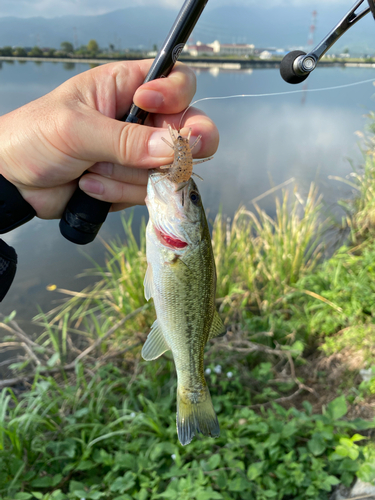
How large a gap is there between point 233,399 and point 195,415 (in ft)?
6.00

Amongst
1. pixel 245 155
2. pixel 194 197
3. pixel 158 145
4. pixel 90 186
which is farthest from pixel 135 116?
pixel 245 155

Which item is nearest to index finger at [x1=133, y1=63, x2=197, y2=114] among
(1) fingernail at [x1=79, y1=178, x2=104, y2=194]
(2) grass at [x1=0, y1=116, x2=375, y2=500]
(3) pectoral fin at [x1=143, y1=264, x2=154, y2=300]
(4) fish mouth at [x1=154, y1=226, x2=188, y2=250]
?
(1) fingernail at [x1=79, y1=178, x2=104, y2=194]

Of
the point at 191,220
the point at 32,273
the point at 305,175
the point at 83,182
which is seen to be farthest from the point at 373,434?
the point at 305,175

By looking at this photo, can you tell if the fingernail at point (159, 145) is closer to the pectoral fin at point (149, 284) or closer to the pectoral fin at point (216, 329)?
the pectoral fin at point (149, 284)

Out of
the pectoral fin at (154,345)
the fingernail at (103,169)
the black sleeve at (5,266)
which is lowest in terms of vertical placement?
the pectoral fin at (154,345)

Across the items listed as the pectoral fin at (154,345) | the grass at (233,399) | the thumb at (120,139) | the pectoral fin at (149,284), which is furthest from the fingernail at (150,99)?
the grass at (233,399)

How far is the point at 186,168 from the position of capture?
1245 millimetres

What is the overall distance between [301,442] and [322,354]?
1.43 metres

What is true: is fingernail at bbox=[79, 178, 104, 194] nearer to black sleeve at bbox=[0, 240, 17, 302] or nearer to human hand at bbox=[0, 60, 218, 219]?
human hand at bbox=[0, 60, 218, 219]

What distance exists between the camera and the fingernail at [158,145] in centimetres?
144

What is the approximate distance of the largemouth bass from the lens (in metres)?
1.37

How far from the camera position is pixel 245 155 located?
11.7 metres

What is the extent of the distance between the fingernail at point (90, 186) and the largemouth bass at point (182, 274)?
17.1 inches

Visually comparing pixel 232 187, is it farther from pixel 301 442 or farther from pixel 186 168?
pixel 186 168
